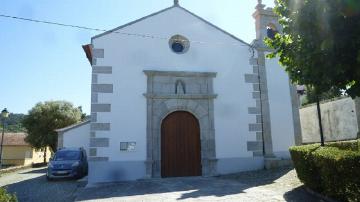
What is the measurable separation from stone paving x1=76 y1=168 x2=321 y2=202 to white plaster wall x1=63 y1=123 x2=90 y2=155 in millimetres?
6548

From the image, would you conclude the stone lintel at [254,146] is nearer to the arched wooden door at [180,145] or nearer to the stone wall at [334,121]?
the arched wooden door at [180,145]

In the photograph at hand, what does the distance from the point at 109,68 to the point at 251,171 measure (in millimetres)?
6493

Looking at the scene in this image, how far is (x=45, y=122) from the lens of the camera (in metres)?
31.0

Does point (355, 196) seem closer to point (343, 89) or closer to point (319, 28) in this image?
point (343, 89)

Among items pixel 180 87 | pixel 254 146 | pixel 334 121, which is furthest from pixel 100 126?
pixel 334 121

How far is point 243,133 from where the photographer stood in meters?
12.3

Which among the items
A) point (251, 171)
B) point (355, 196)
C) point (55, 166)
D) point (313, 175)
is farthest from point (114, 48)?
point (355, 196)

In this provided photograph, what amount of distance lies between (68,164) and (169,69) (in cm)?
591

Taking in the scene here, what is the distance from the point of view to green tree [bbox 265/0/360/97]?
4.20m

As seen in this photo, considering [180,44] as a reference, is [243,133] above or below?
below

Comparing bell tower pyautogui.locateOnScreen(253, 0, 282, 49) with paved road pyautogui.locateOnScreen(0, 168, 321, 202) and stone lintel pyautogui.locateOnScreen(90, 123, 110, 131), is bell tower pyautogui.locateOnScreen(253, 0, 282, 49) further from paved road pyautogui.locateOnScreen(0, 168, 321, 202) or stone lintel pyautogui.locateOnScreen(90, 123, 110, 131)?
stone lintel pyautogui.locateOnScreen(90, 123, 110, 131)

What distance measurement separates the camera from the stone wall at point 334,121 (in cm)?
1656

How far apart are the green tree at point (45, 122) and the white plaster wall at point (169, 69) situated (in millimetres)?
21688

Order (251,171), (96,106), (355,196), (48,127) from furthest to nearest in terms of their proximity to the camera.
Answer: (48,127), (251,171), (96,106), (355,196)
